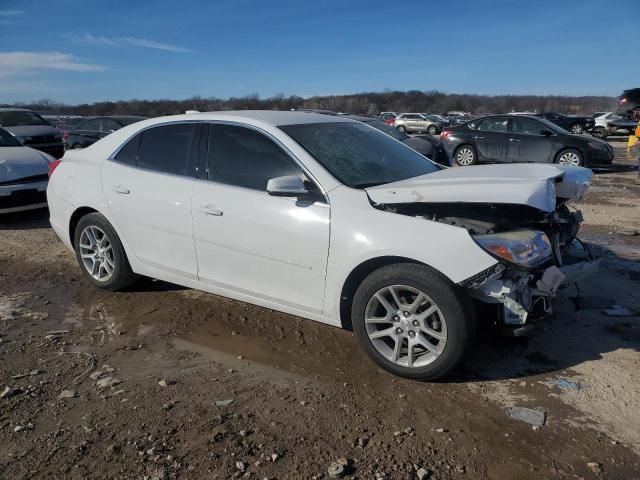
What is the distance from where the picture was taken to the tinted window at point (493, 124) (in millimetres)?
14875

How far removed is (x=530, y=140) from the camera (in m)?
14.3

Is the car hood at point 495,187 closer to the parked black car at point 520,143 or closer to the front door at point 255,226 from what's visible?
the front door at point 255,226

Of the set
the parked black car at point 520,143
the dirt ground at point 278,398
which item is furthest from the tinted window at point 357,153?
the parked black car at point 520,143

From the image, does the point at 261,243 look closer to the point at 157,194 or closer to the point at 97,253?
the point at 157,194

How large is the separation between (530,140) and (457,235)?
12.5 metres

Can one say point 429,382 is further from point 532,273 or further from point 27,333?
point 27,333

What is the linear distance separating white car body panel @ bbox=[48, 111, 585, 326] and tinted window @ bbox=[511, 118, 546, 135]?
11.5 meters

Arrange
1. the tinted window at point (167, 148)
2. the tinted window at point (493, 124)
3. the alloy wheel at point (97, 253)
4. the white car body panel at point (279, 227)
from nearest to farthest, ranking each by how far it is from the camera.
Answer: the white car body panel at point (279, 227), the tinted window at point (167, 148), the alloy wheel at point (97, 253), the tinted window at point (493, 124)

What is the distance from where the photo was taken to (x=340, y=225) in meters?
Result: 3.40

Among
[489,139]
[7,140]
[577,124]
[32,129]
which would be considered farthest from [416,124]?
[7,140]

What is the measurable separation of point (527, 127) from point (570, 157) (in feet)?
4.64

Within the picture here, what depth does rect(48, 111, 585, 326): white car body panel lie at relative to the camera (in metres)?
3.20

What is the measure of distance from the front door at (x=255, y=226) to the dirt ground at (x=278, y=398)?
49 cm

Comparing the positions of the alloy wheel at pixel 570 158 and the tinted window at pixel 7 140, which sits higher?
the tinted window at pixel 7 140
